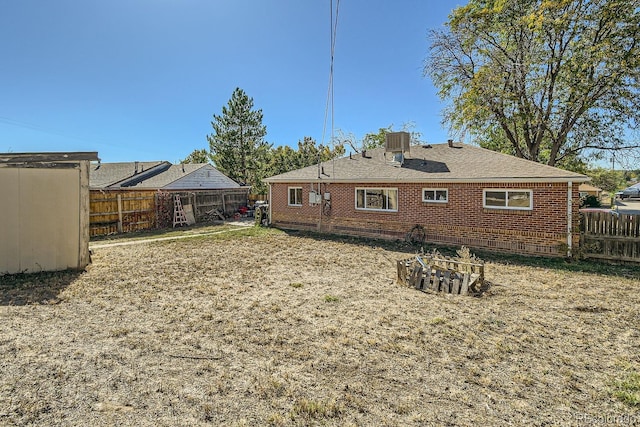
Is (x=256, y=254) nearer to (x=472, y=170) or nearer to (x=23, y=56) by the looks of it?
(x=472, y=170)

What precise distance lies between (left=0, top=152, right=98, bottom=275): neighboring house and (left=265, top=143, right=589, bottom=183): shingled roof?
9440 millimetres

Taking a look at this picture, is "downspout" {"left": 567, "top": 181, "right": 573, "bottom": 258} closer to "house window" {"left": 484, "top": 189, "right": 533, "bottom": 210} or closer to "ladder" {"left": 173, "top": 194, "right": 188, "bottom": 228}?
"house window" {"left": 484, "top": 189, "right": 533, "bottom": 210}

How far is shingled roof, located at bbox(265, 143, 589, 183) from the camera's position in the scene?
1058 centimetres

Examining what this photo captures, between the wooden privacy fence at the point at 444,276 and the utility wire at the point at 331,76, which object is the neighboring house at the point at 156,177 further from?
the wooden privacy fence at the point at 444,276

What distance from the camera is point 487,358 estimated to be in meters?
4.13

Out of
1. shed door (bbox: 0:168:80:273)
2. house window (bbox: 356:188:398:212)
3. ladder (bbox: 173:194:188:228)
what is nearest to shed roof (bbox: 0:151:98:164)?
shed door (bbox: 0:168:80:273)

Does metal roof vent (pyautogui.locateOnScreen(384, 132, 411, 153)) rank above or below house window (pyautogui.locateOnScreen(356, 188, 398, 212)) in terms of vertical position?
above

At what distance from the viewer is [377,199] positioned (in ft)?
46.1

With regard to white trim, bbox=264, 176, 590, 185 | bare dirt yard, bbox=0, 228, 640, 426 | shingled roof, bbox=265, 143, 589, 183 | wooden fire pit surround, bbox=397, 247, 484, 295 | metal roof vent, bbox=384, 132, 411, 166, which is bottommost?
bare dirt yard, bbox=0, 228, 640, 426

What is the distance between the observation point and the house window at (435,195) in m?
12.2

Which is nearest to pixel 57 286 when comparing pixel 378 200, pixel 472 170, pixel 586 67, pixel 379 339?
pixel 379 339

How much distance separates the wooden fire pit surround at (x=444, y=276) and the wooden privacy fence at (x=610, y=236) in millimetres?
4943

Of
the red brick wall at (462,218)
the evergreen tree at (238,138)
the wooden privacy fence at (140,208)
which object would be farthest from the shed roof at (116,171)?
the red brick wall at (462,218)

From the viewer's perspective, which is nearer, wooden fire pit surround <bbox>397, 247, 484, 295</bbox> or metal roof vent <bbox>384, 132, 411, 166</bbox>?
wooden fire pit surround <bbox>397, 247, 484, 295</bbox>
